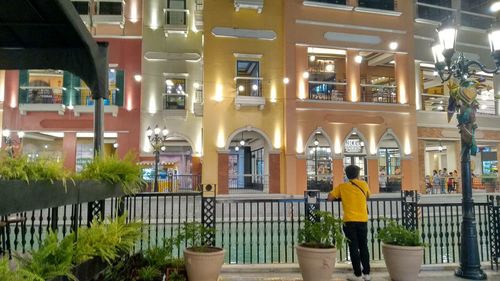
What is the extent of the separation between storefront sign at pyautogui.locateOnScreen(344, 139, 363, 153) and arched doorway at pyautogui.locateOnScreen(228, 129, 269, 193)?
410 cm

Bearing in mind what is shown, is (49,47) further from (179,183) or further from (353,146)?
(353,146)

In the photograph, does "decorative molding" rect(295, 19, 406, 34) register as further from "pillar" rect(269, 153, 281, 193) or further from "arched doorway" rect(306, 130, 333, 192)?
"pillar" rect(269, 153, 281, 193)

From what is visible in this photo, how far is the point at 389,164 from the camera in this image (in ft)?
67.5

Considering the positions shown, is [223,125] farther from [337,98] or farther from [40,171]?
[40,171]

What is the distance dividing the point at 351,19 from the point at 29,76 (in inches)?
587

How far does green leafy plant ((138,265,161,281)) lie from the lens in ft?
13.5

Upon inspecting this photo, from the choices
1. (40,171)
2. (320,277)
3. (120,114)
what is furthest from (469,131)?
(120,114)

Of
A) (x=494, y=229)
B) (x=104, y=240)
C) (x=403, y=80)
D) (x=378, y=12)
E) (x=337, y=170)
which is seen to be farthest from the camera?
(x=403, y=80)

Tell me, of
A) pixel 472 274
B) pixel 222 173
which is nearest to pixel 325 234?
pixel 472 274

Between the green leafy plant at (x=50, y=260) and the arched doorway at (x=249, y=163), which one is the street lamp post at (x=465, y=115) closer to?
the green leafy plant at (x=50, y=260)

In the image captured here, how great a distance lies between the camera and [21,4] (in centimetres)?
328

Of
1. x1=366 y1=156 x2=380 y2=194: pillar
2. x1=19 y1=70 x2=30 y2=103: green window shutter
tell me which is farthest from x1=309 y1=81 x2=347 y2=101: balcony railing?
x1=19 y1=70 x2=30 y2=103: green window shutter

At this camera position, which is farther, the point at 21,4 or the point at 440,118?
the point at 440,118

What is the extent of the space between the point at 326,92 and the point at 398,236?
12.9 m
